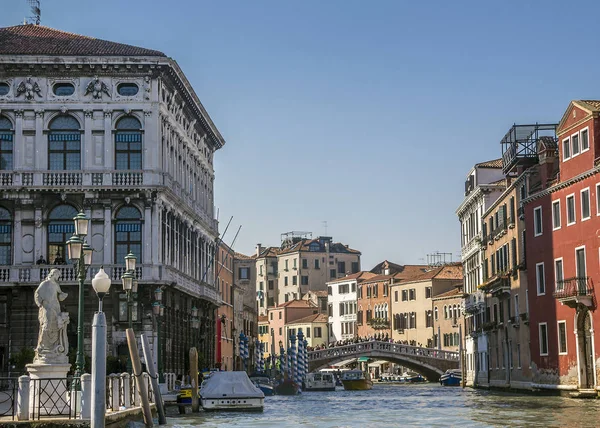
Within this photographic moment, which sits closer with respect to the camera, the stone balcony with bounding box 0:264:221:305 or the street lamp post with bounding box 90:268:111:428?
the street lamp post with bounding box 90:268:111:428

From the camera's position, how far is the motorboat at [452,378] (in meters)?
73.7

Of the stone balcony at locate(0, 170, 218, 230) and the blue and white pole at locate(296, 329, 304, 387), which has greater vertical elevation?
A: the stone balcony at locate(0, 170, 218, 230)

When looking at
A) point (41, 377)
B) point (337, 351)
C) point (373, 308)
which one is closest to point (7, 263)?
point (41, 377)

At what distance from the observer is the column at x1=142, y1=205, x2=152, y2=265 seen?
42750 millimetres

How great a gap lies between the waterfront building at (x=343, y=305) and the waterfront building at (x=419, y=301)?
805cm

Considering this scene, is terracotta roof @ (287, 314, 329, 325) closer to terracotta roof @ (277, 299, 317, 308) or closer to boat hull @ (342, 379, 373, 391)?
terracotta roof @ (277, 299, 317, 308)

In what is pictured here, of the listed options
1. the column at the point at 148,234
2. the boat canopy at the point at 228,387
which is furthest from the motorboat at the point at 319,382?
the boat canopy at the point at 228,387

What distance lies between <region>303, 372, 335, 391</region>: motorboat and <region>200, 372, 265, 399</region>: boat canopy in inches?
1411

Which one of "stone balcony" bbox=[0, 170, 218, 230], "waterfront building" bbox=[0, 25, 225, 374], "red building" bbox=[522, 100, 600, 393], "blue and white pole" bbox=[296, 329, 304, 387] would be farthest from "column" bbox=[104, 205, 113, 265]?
"blue and white pole" bbox=[296, 329, 304, 387]

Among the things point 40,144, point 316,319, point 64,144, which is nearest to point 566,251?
point 64,144

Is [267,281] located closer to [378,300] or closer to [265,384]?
[378,300]

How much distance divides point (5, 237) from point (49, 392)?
20508mm

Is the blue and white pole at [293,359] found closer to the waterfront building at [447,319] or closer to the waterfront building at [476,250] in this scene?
the waterfront building at [476,250]

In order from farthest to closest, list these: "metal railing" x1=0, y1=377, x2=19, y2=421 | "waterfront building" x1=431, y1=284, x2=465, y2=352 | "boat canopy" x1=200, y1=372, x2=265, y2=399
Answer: "waterfront building" x1=431, y1=284, x2=465, y2=352 → "boat canopy" x1=200, y1=372, x2=265, y2=399 → "metal railing" x1=0, y1=377, x2=19, y2=421
